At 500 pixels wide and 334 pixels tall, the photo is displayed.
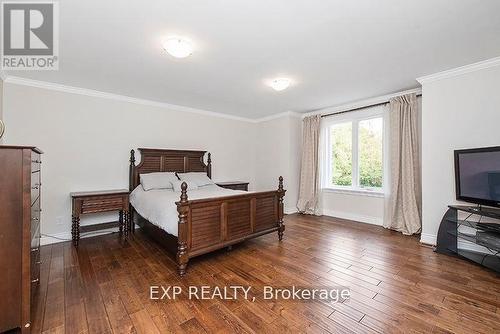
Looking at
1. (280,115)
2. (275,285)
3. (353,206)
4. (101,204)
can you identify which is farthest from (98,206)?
(353,206)

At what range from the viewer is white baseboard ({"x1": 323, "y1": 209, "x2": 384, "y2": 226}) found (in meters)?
4.27

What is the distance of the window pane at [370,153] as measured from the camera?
431 centimetres

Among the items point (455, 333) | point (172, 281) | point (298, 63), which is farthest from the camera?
point (298, 63)

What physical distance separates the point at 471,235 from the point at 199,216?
326 centimetres

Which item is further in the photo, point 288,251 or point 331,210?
point 331,210

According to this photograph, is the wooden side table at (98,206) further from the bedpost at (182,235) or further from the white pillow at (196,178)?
the bedpost at (182,235)

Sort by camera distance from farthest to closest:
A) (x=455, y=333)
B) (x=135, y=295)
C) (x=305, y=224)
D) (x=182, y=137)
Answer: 1. (x=182, y=137)
2. (x=305, y=224)
3. (x=135, y=295)
4. (x=455, y=333)

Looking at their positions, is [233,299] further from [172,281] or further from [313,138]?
Result: [313,138]

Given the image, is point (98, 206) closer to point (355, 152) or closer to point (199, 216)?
point (199, 216)

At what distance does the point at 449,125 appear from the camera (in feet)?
9.95

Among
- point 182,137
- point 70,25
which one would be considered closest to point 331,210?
point 182,137

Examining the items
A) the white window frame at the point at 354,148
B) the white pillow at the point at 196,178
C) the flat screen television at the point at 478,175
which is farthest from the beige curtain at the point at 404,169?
the white pillow at the point at 196,178

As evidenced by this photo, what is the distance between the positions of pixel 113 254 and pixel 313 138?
14.1ft

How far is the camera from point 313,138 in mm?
5102
